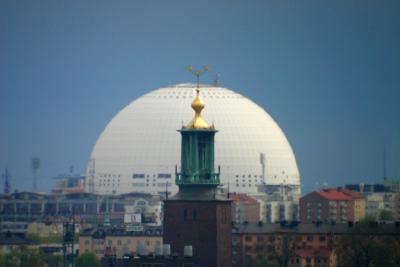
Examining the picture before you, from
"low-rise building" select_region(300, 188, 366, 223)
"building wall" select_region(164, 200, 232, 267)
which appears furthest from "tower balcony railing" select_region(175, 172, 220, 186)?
"low-rise building" select_region(300, 188, 366, 223)

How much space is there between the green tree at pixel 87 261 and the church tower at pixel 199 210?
20.9 metres

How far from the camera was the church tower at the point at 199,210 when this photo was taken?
8512 centimetres

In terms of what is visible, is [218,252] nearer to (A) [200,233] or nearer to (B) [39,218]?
(A) [200,233]

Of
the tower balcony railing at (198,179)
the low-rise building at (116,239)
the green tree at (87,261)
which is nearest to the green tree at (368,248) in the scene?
the green tree at (87,261)

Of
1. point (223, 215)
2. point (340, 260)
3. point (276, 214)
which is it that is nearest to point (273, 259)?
point (340, 260)

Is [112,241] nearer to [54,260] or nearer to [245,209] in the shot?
[54,260]

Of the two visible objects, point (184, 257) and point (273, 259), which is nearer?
point (184, 257)

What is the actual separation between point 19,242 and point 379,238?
85.8ft

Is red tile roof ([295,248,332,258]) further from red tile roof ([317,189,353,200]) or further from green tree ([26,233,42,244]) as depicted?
red tile roof ([317,189,353,200])

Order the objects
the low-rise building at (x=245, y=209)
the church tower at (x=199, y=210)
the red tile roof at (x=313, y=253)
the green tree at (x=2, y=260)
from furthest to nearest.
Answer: the low-rise building at (x=245, y=209) < the red tile roof at (x=313, y=253) < the green tree at (x=2, y=260) < the church tower at (x=199, y=210)

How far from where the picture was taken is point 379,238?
105625mm

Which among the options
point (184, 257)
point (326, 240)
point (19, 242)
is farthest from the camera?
point (19, 242)

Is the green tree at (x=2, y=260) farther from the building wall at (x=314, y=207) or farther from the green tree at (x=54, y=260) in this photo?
the building wall at (x=314, y=207)

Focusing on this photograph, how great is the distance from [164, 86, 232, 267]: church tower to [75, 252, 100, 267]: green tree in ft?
68.5
